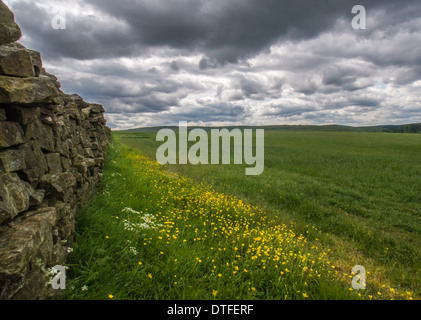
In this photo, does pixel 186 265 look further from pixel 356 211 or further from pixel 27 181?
pixel 356 211

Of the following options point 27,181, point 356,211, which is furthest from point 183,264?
point 356,211

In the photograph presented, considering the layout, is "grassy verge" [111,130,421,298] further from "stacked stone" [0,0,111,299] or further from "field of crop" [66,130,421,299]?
"stacked stone" [0,0,111,299]

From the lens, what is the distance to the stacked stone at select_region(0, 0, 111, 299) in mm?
2406

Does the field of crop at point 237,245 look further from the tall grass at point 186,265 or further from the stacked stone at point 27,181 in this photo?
the stacked stone at point 27,181

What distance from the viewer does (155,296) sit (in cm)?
331

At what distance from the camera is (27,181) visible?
312 centimetres

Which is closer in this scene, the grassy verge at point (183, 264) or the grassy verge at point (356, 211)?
the grassy verge at point (183, 264)

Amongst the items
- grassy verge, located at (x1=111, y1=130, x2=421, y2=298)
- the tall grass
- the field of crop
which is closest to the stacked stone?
the tall grass

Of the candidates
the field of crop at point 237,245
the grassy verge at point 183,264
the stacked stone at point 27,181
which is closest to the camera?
the stacked stone at point 27,181

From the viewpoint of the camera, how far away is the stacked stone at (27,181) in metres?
2.41

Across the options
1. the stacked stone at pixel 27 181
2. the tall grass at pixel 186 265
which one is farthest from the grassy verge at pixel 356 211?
the stacked stone at pixel 27 181

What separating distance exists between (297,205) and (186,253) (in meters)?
6.60
